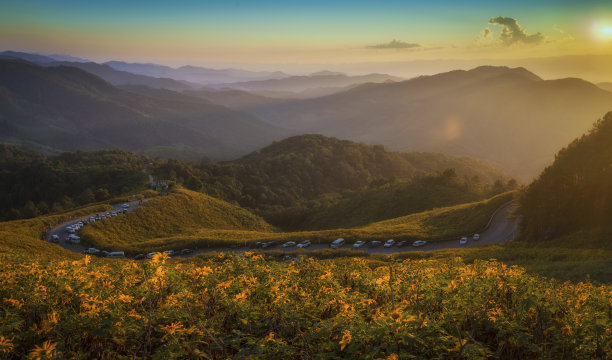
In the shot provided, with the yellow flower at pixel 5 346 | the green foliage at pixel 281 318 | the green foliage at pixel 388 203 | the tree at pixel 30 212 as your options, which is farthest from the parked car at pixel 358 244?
the tree at pixel 30 212

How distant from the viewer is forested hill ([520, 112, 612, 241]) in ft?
107

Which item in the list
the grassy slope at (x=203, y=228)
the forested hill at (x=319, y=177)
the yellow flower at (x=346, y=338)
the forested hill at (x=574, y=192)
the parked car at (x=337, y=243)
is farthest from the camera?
the forested hill at (x=319, y=177)

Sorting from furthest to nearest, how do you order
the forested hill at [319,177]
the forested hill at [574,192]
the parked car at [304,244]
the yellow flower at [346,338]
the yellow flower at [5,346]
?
the forested hill at [319,177] → the parked car at [304,244] → the forested hill at [574,192] → the yellow flower at [346,338] → the yellow flower at [5,346]

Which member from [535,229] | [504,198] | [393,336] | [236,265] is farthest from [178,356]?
[504,198]

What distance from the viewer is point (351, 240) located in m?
44.7

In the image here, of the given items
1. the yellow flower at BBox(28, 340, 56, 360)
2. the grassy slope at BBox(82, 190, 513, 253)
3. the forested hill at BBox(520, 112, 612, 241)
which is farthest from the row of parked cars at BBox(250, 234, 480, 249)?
the yellow flower at BBox(28, 340, 56, 360)

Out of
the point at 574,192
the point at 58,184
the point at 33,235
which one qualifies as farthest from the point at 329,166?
the point at 33,235

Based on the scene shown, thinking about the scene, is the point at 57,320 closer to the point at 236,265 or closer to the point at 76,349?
the point at 76,349

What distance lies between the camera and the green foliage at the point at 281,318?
17.8 feet

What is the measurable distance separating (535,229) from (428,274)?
3482 cm

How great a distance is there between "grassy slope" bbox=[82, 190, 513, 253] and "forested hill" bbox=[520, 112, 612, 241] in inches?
353

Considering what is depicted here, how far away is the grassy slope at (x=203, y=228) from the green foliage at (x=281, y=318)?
122ft

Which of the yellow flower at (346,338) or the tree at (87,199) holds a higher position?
the yellow flower at (346,338)

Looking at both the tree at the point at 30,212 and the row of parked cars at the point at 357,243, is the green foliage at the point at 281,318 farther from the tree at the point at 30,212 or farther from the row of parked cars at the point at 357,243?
the tree at the point at 30,212
